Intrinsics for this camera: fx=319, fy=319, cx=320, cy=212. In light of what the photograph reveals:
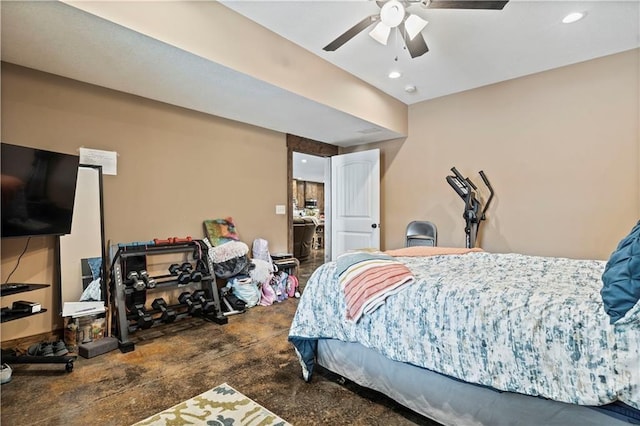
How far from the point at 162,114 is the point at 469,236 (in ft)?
12.7

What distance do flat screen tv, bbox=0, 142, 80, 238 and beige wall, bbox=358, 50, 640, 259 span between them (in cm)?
418

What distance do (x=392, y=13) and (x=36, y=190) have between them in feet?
9.72

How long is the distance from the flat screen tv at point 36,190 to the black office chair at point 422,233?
3.85 m

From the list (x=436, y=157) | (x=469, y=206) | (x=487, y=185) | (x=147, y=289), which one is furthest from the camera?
(x=436, y=157)

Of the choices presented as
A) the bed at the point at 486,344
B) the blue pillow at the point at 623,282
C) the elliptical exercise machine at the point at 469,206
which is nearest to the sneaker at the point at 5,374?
the bed at the point at 486,344

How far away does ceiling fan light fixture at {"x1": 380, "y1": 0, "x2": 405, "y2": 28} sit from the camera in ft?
6.95

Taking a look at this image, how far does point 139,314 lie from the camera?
9.41 feet

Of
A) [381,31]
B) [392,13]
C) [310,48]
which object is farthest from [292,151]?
[392,13]

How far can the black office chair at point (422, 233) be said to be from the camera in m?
4.31

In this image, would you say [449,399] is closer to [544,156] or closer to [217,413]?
[217,413]

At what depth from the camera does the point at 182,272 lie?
334 cm

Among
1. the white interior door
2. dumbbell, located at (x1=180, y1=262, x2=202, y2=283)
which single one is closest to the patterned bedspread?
dumbbell, located at (x1=180, y1=262, x2=202, y2=283)

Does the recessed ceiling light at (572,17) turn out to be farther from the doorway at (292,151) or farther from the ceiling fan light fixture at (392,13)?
the doorway at (292,151)

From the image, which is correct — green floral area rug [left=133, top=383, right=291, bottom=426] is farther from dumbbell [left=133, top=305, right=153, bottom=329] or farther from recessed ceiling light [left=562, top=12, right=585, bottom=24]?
recessed ceiling light [left=562, top=12, right=585, bottom=24]
